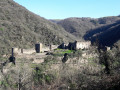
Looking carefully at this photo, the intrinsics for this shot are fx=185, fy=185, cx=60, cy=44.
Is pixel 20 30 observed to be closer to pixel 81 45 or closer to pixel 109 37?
pixel 81 45

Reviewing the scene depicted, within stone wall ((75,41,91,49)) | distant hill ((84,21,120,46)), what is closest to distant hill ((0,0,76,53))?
distant hill ((84,21,120,46))

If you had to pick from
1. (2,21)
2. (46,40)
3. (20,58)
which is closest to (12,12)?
(2,21)

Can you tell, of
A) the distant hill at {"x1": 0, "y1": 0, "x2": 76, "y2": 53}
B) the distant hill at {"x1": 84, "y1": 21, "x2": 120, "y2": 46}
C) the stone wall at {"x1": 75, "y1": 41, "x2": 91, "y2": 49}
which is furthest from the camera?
the distant hill at {"x1": 0, "y1": 0, "x2": 76, "y2": 53}

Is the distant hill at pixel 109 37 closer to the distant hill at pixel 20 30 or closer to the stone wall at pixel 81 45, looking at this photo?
the stone wall at pixel 81 45

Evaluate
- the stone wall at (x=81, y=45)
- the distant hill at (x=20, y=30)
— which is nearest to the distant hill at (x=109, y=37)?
the stone wall at (x=81, y=45)

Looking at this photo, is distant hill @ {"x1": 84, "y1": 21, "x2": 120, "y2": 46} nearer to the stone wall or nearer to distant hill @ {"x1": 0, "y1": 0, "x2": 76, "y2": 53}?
the stone wall

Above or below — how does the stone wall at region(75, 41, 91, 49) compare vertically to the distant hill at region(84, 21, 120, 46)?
below

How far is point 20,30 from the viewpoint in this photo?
133ft

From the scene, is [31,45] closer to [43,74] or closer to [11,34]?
[11,34]

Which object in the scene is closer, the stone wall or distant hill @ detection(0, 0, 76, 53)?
the stone wall

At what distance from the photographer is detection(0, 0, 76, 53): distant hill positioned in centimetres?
3499

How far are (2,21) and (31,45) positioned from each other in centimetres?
927

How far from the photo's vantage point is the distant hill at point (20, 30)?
35.0 meters

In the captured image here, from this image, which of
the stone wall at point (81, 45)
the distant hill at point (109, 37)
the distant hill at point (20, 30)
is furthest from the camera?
the distant hill at point (20, 30)
